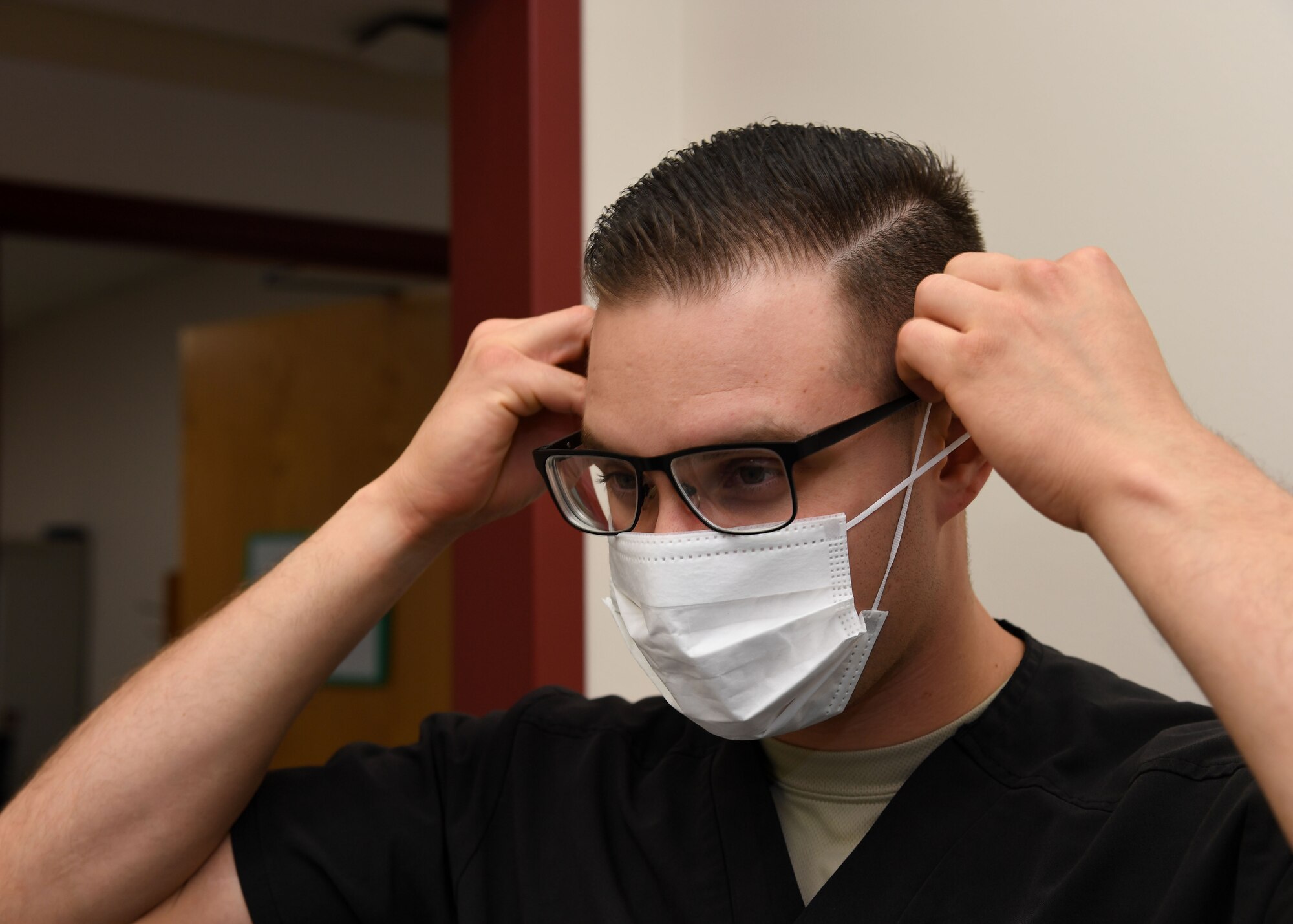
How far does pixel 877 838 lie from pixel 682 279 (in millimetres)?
489

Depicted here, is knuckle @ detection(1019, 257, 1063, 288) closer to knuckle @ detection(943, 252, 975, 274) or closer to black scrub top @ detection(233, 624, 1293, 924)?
knuckle @ detection(943, 252, 975, 274)

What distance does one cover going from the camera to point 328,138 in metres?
3.40

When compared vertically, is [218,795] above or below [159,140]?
below

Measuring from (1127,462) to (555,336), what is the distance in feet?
2.07

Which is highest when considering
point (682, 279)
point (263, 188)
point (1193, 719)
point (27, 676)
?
point (263, 188)

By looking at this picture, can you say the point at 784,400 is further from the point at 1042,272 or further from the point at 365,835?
the point at 365,835

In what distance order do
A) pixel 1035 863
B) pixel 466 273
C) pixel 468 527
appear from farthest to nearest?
pixel 466 273 → pixel 468 527 → pixel 1035 863

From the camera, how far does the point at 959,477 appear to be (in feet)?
3.35

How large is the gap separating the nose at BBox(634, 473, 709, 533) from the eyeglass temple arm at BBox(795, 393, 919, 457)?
4.2 inches

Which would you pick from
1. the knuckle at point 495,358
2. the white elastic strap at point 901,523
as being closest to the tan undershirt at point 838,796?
the white elastic strap at point 901,523

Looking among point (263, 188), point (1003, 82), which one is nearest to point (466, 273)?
point (1003, 82)

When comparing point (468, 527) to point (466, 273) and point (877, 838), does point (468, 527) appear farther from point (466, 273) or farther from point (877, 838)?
point (466, 273)

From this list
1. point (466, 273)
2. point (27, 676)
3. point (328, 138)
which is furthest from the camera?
point (27, 676)

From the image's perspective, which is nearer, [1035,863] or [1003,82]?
[1035,863]
